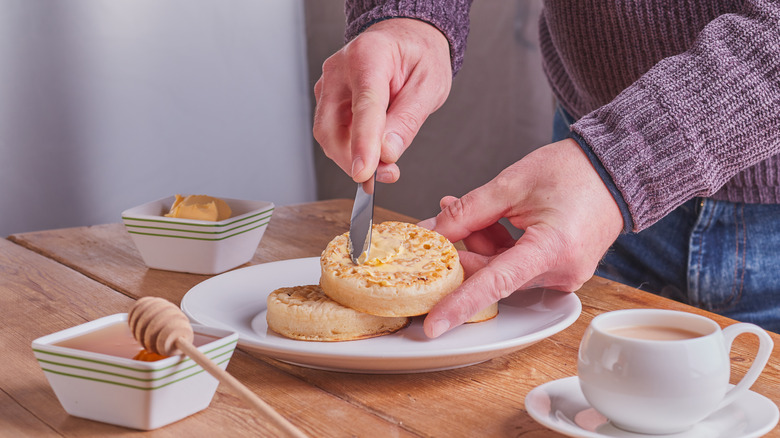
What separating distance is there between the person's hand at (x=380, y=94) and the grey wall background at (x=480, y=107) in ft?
6.04

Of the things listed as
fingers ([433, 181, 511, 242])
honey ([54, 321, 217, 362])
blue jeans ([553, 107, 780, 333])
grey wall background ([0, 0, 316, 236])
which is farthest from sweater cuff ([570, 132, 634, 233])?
grey wall background ([0, 0, 316, 236])

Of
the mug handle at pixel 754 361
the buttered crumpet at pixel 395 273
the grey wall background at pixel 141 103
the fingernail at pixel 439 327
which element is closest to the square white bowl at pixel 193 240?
the buttered crumpet at pixel 395 273

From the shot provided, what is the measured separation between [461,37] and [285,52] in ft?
6.35

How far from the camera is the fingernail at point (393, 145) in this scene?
45.3 inches

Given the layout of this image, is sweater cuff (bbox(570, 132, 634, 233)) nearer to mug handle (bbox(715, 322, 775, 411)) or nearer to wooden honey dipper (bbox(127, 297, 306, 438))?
mug handle (bbox(715, 322, 775, 411))

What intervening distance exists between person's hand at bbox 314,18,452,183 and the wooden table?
1.08 ft

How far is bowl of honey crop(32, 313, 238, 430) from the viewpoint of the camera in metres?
0.71

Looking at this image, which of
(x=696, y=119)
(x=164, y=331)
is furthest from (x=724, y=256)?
(x=164, y=331)

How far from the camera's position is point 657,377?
664 millimetres

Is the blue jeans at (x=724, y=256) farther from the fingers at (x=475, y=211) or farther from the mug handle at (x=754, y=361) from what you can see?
the mug handle at (x=754, y=361)

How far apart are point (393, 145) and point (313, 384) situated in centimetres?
44

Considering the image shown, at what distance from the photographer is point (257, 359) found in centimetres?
95

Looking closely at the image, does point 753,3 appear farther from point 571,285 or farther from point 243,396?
point 243,396

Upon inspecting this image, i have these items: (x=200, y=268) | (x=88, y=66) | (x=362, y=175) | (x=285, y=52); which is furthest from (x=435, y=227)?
(x=285, y=52)
